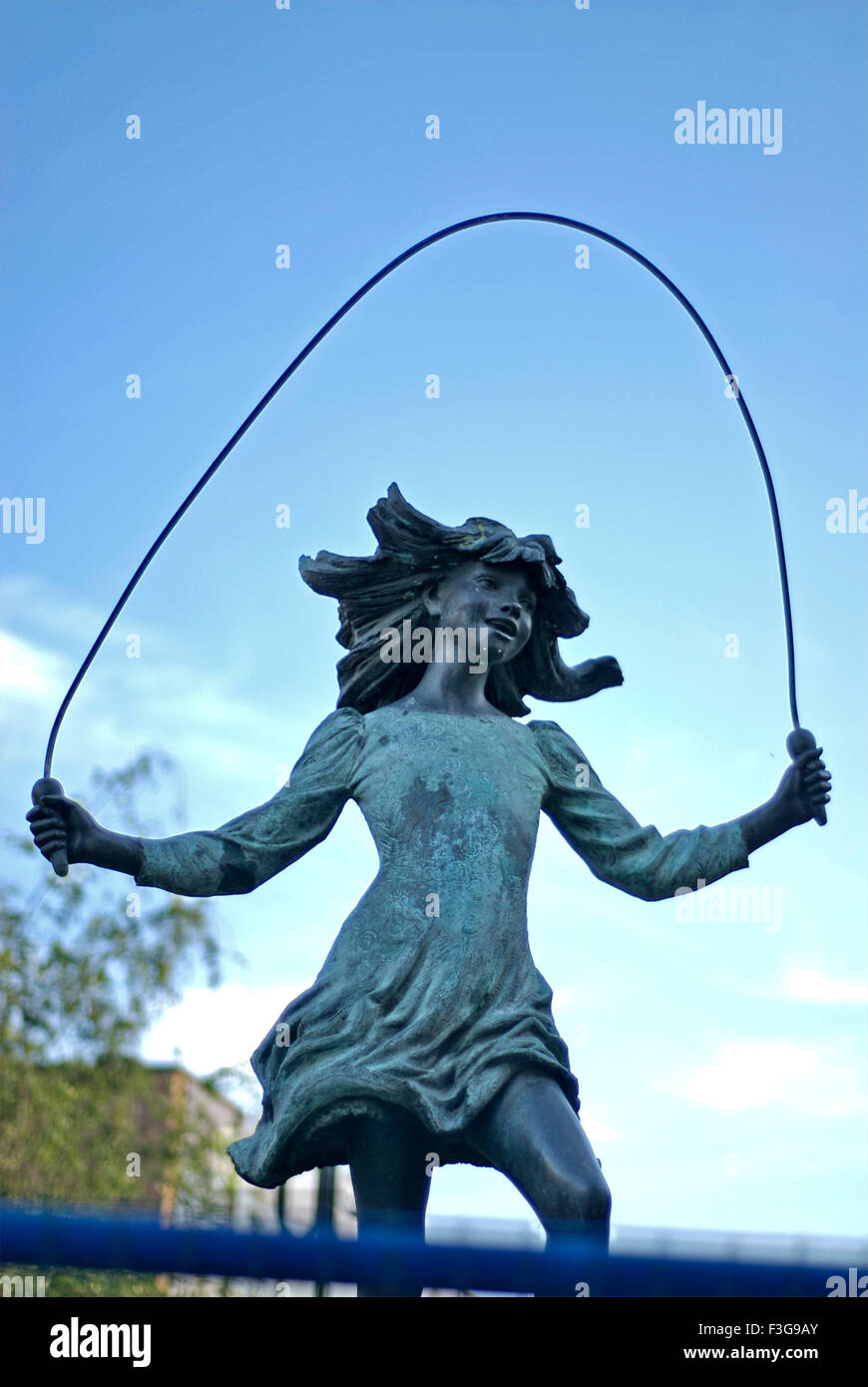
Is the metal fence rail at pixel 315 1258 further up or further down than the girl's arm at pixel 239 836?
further down

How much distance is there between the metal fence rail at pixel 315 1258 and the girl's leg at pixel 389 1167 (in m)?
1.15

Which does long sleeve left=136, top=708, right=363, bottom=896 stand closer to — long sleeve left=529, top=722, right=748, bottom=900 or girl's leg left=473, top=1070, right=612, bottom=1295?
long sleeve left=529, top=722, right=748, bottom=900

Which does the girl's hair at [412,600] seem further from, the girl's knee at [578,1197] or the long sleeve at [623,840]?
the girl's knee at [578,1197]

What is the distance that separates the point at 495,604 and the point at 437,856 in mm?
1053

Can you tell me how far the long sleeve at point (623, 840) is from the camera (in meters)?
6.17

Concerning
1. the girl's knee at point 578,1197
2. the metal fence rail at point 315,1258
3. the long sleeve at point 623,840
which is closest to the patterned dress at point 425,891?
the long sleeve at point 623,840

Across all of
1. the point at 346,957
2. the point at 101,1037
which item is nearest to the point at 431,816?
the point at 346,957

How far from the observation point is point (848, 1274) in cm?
434

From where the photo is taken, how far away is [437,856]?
579cm

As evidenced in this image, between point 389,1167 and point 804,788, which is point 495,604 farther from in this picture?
point 389,1167

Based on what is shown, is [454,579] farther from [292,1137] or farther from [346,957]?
[292,1137]

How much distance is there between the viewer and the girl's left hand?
6.02m

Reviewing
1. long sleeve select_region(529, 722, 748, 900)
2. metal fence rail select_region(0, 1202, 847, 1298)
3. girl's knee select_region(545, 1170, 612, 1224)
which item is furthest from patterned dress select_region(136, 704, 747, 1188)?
metal fence rail select_region(0, 1202, 847, 1298)
